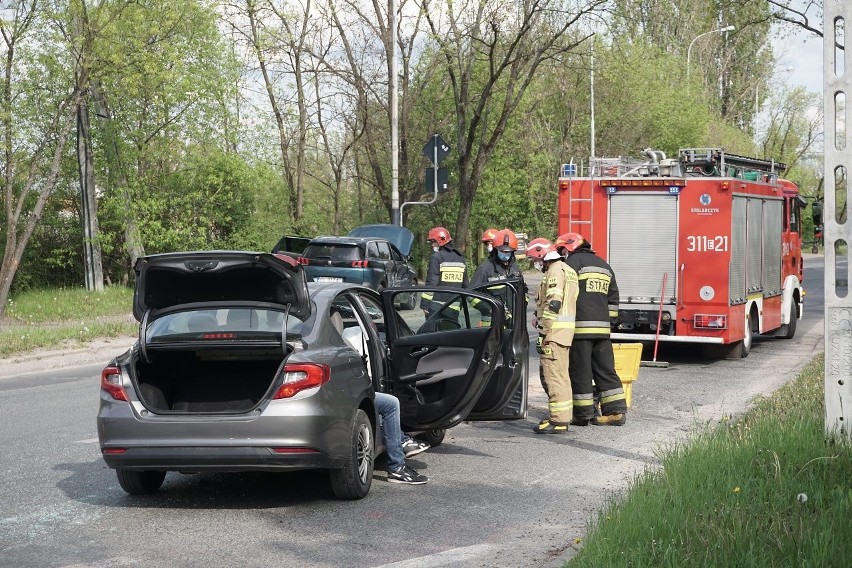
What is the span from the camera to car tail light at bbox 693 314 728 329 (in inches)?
598

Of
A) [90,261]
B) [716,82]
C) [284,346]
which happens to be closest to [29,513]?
[284,346]

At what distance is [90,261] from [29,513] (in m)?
20.6

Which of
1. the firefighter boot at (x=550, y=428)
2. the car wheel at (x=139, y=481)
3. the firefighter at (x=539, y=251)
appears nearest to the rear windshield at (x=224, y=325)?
the car wheel at (x=139, y=481)

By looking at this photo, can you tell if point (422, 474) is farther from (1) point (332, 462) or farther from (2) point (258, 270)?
(2) point (258, 270)

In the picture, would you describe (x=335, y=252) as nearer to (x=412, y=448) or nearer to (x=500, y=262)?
(x=500, y=262)

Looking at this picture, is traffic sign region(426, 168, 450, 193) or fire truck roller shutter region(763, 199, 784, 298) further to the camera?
traffic sign region(426, 168, 450, 193)

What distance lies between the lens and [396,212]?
94.7 ft

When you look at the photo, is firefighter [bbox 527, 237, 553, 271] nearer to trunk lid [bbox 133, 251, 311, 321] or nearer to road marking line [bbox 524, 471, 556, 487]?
road marking line [bbox 524, 471, 556, 487]

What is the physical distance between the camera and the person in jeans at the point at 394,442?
7.89m

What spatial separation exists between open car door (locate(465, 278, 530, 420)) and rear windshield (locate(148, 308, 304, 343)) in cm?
191

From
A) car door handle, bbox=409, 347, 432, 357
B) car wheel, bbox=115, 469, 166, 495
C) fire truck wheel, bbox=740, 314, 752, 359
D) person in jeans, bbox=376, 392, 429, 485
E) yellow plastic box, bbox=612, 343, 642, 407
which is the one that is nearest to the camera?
car wheel, bbox=115, 469, 166, 495

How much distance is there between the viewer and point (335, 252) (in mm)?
25406

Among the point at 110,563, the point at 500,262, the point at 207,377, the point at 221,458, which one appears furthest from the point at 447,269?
the point at 110,563

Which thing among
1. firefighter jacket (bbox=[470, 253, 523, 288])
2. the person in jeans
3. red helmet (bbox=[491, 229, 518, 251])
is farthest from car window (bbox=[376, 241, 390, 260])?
the person in jeans
